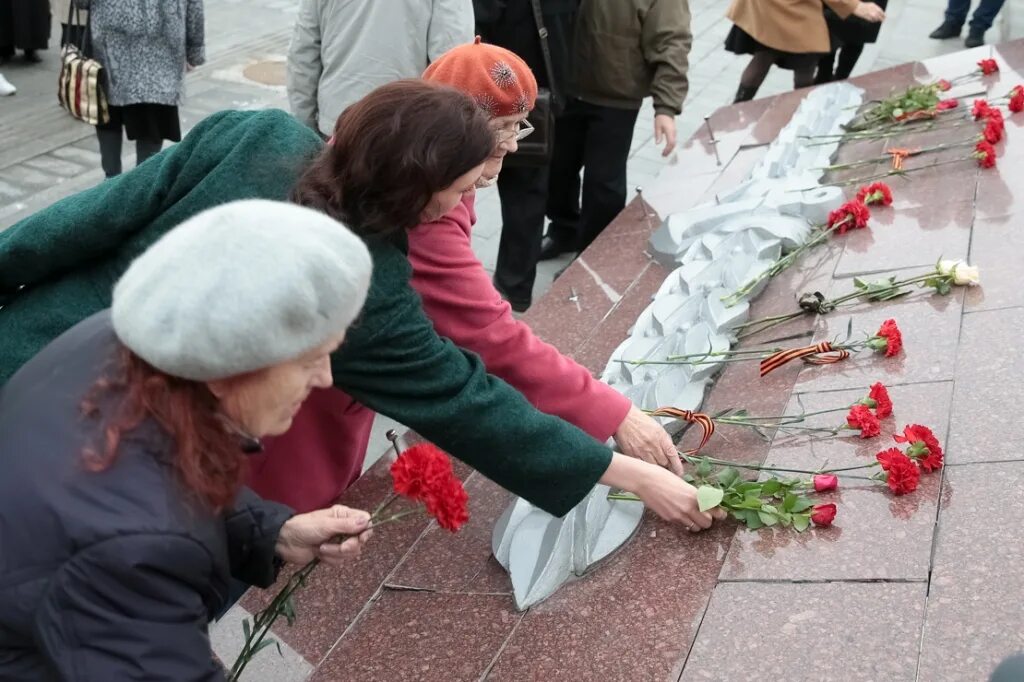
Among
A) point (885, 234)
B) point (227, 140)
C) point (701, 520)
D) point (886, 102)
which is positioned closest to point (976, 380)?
point (701, 520)

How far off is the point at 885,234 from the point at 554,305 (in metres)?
1.00

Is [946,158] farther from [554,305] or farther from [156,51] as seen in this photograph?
[156,51]

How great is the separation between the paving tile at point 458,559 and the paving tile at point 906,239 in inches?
48.5

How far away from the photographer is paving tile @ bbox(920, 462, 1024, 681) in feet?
4.99

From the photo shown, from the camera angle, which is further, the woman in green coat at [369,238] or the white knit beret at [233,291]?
the woman in green coat at [369,238]

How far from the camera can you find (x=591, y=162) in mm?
4117

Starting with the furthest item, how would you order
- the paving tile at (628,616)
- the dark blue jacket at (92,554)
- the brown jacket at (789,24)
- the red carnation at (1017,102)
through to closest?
1. the brown jacket at (789,24)
2. the red carnation at (1017,102)
3. the paving tile at (628,616)
4. the dark blue jacket at (92,554)

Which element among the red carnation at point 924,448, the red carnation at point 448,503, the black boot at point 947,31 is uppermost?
the red carnation at point 448,503

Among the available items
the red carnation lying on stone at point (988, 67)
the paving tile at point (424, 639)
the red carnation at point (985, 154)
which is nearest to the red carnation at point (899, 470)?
the paving tile at point (424, 639)

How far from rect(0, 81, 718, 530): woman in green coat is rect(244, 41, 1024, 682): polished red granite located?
1.06 ft

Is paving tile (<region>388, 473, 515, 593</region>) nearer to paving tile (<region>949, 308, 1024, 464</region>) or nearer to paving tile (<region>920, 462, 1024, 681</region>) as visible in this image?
paving tile (<region>920, 462, 1024, 681</region>)

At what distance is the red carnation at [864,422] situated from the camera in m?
2.02

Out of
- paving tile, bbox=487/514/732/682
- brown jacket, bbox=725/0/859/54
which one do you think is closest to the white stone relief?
paving tile, bbox=487/514/732/682

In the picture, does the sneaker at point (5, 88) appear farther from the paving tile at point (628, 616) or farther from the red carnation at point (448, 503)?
the red carnation at point (448, 503)
